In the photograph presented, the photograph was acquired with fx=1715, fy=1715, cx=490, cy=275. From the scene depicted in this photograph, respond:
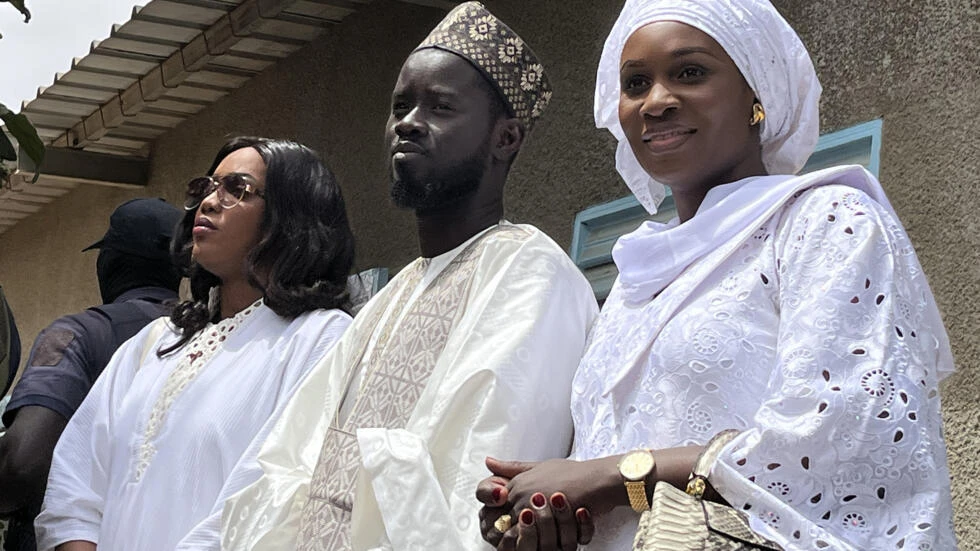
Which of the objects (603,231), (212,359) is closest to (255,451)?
(212,359)

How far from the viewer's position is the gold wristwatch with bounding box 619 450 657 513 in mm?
2693

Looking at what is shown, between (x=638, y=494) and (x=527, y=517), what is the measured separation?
0.72ft

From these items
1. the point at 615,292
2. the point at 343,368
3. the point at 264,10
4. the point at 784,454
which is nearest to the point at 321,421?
the point at 343,368

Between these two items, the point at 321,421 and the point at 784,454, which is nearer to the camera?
the point at 784,454

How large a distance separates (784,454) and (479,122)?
146 centimetres

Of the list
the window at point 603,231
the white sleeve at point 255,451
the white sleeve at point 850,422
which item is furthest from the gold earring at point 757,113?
the window at point 603,231

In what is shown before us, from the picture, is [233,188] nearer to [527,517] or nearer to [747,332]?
[527,517]

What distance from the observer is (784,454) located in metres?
2.54

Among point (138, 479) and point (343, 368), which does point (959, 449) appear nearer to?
point (343, 368)

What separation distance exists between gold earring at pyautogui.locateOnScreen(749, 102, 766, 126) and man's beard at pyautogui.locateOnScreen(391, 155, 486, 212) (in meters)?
0.87

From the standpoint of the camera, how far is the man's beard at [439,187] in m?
3.72

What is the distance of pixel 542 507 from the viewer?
282cm

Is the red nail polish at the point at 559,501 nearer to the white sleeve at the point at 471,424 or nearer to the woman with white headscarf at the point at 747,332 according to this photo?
the woman with white headscarf at the point at 747,332

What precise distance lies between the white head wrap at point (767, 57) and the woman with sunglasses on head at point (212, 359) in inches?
62.9
